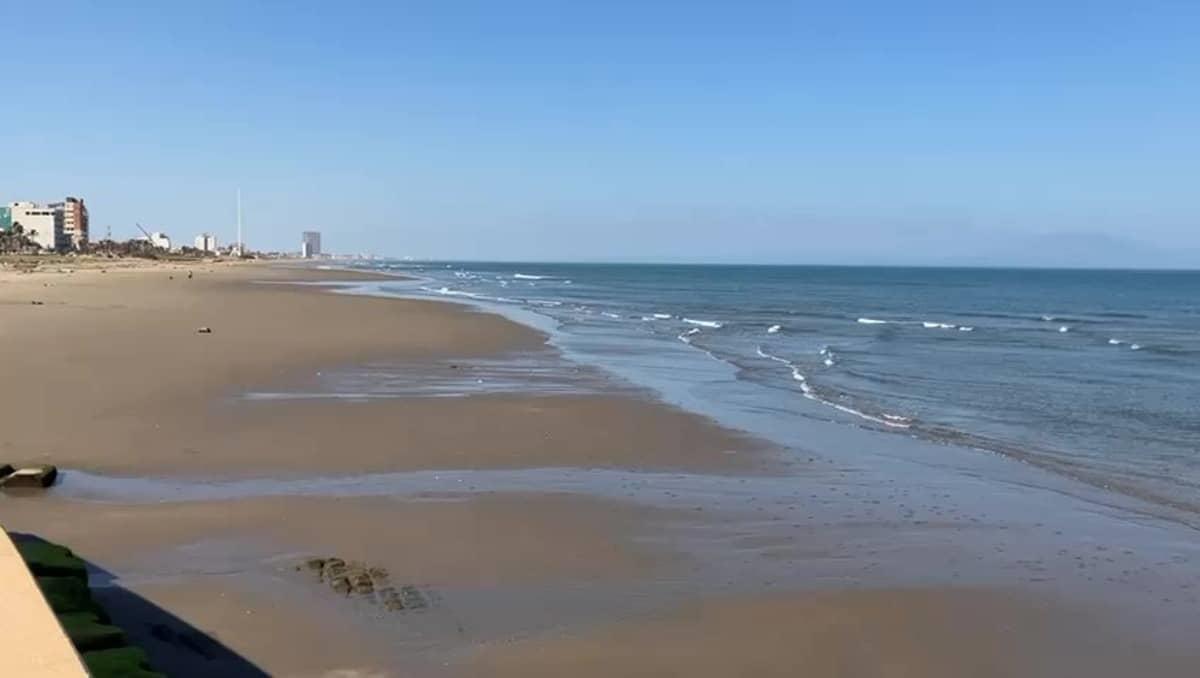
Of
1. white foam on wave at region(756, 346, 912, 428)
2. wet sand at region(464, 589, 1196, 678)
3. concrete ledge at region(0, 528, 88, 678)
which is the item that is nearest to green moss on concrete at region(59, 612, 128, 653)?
concrete ledge at region(0, 528, 88, 678)

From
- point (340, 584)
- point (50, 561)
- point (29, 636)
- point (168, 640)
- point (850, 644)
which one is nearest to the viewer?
point (29, 636)

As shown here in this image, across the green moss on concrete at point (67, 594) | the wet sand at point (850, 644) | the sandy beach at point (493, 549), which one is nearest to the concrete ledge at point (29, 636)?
the green moss on concrete at point (67, 594)

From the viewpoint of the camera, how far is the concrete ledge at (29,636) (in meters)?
3.89

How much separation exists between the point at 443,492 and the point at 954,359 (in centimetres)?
2530

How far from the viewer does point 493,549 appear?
383 inches

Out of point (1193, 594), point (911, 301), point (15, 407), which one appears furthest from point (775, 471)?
point (911, 301)

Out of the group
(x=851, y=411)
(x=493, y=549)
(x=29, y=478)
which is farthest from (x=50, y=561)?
(x=851, y=411)

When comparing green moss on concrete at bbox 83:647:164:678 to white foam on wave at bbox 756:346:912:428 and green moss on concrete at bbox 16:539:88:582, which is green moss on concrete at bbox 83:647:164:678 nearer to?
green moss on concrete at bbox 16:539:88:582

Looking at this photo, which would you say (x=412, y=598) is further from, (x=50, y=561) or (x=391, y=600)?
(x=50, y=561)

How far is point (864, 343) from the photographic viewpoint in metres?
39.6

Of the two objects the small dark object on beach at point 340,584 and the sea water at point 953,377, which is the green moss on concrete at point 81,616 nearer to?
the small dark object on beach at point 340,584

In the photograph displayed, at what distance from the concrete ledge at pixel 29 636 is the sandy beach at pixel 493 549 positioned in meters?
1.87

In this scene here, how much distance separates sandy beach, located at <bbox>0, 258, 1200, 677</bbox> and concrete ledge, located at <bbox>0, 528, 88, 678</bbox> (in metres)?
1.87

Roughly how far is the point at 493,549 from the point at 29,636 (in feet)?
18.7
